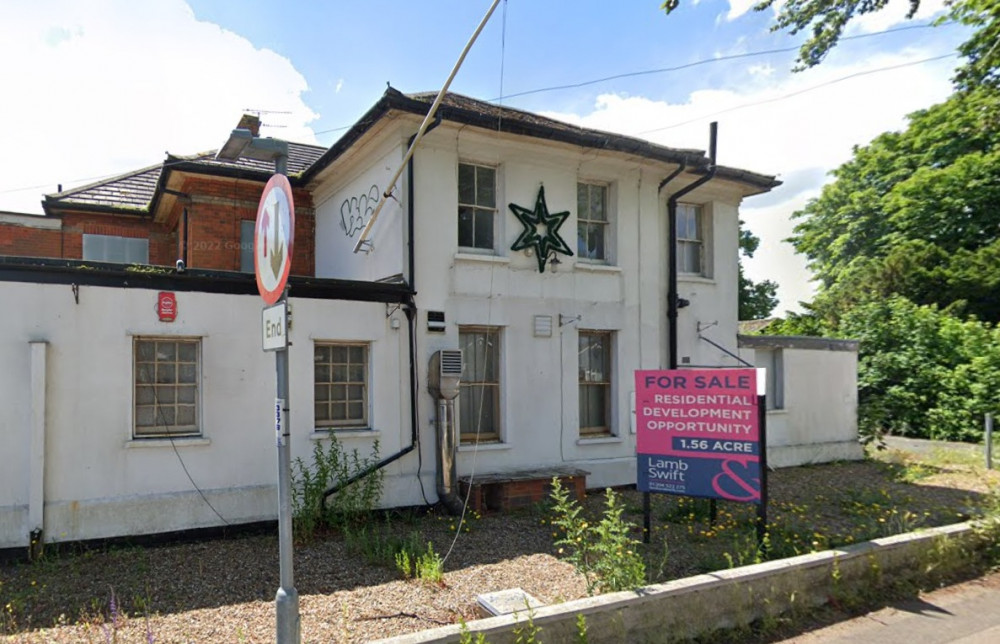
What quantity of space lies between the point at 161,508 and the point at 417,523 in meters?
2.98

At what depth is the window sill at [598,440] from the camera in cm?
1040

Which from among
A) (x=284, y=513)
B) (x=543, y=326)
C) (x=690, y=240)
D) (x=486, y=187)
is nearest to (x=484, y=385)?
(x=543, y=326)

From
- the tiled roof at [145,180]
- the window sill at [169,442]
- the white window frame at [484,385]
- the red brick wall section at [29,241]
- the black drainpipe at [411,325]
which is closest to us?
the window sill at [169,442]

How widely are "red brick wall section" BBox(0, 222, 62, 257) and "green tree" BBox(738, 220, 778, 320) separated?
34.7 m

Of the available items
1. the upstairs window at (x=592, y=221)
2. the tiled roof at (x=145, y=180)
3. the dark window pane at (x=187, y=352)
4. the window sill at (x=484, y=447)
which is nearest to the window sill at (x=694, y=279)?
the upstairs window at (x=592, y=221)

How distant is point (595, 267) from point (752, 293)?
34.3 meters

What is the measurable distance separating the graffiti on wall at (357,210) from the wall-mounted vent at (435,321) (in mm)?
2015

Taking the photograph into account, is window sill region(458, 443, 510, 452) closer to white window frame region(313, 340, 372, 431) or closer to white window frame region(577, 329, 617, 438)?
white window frame region(313, 340, 372, 431)

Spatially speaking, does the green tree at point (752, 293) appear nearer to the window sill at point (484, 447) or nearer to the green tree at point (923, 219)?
the green tree at point (923, 219)

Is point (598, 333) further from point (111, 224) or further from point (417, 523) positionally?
point (111, 224)

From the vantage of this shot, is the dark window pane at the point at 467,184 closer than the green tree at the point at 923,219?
Yes

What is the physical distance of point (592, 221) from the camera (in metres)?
11.0

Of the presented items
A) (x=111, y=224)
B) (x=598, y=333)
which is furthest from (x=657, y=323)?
(x=111, y=224)

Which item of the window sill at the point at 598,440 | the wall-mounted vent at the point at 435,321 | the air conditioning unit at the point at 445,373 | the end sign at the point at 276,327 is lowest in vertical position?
the window sill at the point at 598,440
